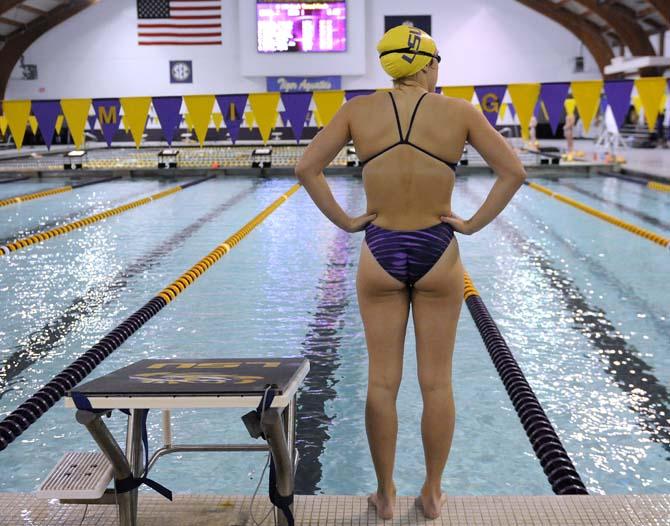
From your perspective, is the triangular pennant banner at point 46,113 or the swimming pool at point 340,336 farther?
the triangular pennant banner at point 46,113

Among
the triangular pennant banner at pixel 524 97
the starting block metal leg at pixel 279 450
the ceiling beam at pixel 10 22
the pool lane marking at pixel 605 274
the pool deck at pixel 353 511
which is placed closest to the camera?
the starting block metal leg at pixel 279 450

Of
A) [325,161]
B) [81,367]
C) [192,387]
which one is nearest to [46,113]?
[81,367]

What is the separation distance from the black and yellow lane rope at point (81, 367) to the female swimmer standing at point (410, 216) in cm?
156

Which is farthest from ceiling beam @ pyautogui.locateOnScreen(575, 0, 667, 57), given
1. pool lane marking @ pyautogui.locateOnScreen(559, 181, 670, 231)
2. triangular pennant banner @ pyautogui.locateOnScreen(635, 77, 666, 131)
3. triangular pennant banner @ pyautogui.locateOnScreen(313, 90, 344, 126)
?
triangular pennant banner @ pyautogui.locateOnScreen(313, 90, 344, 126)

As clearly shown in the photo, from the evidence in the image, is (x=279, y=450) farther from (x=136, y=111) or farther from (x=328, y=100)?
(x=136, y=111)

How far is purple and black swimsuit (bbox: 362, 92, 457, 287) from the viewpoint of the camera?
1.91m

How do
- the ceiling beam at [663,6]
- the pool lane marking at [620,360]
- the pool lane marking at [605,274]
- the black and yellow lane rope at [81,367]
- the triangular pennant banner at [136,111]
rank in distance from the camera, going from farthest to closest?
the ceiling beam at [663,6], the triangular pennant banner at [136,111], the pool lane marking at [605,274], the pool lane marking at [620,360], the black and yellow lane rope at [81,367]

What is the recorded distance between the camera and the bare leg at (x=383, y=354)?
6.34 feet

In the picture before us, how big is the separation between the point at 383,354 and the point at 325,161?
0.51 meters

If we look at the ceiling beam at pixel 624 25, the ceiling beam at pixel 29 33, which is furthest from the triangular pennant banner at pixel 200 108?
the ceiling beam at pixel 29 33

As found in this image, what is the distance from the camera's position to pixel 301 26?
2573 cm

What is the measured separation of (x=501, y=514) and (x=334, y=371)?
2.18 m

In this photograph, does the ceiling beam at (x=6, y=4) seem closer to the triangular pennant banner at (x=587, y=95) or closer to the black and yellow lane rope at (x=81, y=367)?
the triangular pennant banner at (x=587, y=95)

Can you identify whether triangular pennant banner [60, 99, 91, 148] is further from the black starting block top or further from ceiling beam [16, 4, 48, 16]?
ceiling beam [16, 4, 48, 16]
